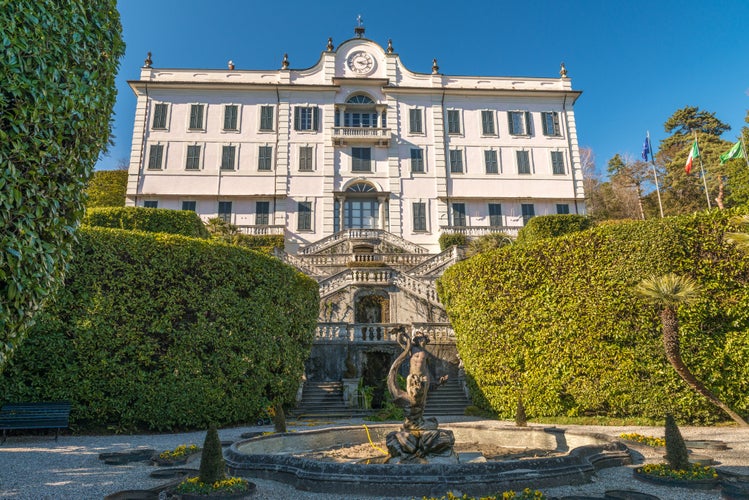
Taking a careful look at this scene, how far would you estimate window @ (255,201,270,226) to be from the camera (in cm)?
3112

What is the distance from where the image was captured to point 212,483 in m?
5.82

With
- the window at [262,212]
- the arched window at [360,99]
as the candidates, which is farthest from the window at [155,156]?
the arched window at [360,99]

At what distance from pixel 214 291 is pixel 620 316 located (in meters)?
10.5

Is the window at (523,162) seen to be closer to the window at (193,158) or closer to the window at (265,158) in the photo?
the window at (265,158)

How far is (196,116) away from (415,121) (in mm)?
15264

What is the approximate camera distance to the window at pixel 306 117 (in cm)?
3316

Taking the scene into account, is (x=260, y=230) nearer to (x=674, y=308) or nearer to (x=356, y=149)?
(x=356, y=149)

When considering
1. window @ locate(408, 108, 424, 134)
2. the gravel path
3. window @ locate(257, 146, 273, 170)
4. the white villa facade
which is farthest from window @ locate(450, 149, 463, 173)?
the gravel path

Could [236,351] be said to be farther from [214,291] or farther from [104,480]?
[104,480]

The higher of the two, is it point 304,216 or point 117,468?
point 304,216

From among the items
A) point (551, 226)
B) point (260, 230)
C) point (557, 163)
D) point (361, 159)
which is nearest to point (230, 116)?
point (260, 230)

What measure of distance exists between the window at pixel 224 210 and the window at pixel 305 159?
5.41 metres

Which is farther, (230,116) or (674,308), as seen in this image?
(230,116)

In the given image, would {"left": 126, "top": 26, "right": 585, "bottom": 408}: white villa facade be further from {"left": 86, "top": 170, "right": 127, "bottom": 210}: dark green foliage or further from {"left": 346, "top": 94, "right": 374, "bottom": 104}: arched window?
{"left": 86, "top": 170, "right": 127, "bottom": 210}: dark green foliage
